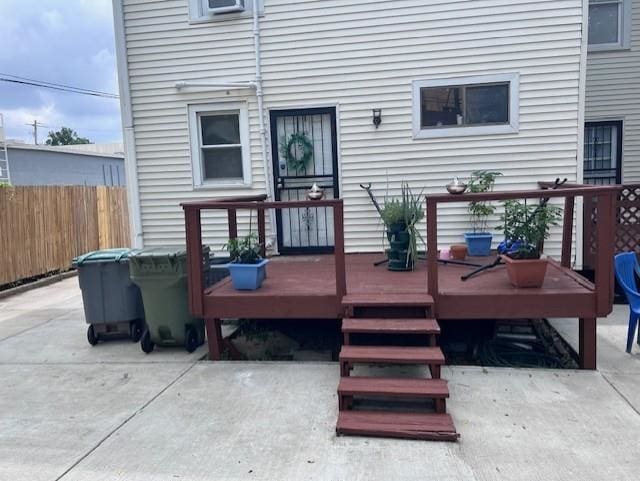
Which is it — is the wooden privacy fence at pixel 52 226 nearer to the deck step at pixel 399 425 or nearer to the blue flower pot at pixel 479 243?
the blue flower pot at pixel 479 243

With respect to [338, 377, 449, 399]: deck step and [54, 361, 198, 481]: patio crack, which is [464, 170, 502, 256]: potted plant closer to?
[338, 377, 449, 399]: deck step

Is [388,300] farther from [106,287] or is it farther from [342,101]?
[342,101]

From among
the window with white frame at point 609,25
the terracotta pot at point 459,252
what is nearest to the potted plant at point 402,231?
the terracotta pot at point 459,252

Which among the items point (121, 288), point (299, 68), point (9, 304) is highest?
point (299, 68)

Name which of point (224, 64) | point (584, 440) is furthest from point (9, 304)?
point (584, 440)

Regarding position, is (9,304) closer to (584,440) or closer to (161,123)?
(161,123)

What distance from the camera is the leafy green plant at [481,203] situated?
5902 millimetres

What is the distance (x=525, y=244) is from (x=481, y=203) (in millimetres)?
1914

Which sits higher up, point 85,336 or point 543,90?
point 543,90

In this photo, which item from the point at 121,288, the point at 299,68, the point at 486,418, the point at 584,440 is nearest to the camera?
the point at 584,440

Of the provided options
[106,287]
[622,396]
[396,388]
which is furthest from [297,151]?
[622,396]

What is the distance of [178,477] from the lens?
8.50 feet

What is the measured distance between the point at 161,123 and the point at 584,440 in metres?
5.79

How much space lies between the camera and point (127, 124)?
6.70m
